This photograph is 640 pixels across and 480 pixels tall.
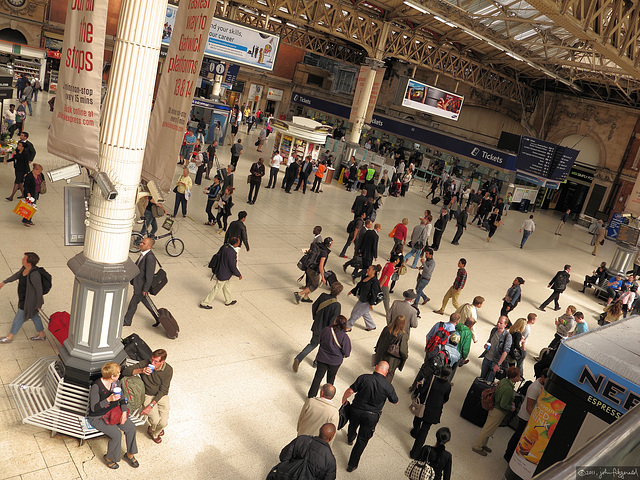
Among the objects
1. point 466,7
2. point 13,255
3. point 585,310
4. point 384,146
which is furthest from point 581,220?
point 13,255

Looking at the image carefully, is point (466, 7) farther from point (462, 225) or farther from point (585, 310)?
point (585, 310)

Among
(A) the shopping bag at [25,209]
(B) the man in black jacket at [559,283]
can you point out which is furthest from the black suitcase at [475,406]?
(A) the shopping bag at [25,209]

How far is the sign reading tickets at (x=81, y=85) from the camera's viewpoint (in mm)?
4934

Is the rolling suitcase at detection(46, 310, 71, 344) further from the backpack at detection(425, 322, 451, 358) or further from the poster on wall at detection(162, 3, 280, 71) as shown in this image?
the poster on wall at detection(162, 3, 280, 71)

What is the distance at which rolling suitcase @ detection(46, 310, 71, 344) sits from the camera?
684 centimetres

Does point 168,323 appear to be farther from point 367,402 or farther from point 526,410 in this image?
point 526,410

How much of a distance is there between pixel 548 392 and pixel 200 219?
35.0ft

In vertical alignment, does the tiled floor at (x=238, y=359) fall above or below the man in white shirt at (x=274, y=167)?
below

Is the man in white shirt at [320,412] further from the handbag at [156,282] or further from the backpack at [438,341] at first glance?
the handbag at [156,282]

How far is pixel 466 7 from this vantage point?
71.9 feet

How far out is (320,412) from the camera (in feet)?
18.1

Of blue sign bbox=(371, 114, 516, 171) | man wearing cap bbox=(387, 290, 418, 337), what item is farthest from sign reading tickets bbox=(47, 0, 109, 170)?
blue sign bbox=(371, 114, 516, 171)

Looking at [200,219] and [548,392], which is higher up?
[548,392]

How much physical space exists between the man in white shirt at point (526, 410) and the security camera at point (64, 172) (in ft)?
20.9
